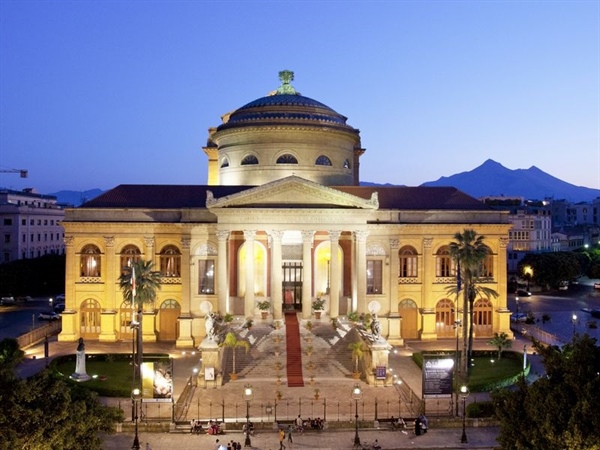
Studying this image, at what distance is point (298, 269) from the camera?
61.1m

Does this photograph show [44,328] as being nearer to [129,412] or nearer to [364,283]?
[129,412]

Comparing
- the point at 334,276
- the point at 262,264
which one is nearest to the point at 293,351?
the point at 334,276

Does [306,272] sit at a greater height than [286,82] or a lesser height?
lesser

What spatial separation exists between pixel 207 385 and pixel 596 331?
46777 millimetres

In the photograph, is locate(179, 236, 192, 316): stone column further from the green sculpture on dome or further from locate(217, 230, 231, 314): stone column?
the green sculpture on dome

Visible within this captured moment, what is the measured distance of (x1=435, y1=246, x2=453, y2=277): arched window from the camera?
202 feet

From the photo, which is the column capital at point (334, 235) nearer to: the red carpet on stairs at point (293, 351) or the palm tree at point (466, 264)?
the red carpet on stairs at point (293, 351)

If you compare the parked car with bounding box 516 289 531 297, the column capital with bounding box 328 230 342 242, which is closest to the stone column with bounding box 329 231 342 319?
the column capital with bounding box 328 230 342 242

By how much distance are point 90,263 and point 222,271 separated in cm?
1441

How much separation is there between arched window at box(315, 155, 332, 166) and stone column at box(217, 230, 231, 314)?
54.7ft

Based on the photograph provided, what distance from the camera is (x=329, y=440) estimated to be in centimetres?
3500

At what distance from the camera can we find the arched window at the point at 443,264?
61.4 meters

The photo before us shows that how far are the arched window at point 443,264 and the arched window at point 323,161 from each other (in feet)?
53.7

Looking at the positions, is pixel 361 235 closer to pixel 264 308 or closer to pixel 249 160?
pixel 264 308
